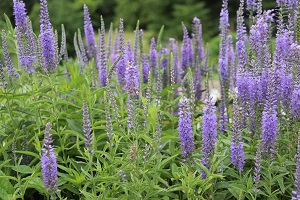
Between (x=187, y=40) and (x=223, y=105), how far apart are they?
124 centimetres

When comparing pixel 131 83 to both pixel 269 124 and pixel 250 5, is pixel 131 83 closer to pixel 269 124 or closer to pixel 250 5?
pixel 269 124

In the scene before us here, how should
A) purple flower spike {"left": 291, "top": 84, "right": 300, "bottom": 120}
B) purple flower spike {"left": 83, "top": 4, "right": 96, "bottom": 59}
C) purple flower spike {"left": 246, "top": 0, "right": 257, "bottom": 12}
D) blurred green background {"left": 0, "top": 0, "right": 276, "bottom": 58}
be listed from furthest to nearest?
blurred green background {"left": 0, "top": 0, "right": 276, "bottom": 58}
purple flower spike {"left": 83, "top": 4, "right": 96, "bottom": 59}
purple flower spike {"left": 246, "top": 0, "right": 257, "bottom": 12}
purple flower spike {"left": 291, "top": 84, "right": 300, "bottom": 120}

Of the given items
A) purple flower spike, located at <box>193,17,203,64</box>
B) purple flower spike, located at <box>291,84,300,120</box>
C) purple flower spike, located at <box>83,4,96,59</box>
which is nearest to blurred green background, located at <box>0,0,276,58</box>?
purple flower spike, located at <box>193,17,203,64</box>

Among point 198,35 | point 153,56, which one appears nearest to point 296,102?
point 153,56

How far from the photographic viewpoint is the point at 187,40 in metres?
5.06

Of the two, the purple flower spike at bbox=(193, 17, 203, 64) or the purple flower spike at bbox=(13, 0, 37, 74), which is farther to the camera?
the purple flower spike at bbox=(193, 17, 203, 64)

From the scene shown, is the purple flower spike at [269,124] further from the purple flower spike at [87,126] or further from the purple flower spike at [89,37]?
the purple flower spike at [89,37]

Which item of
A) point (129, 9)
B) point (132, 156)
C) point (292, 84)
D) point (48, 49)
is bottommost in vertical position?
point (132, 156)

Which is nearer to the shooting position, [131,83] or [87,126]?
[87,126]

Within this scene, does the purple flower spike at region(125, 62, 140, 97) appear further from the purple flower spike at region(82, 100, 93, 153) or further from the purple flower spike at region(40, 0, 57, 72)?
the purple flower spike at region(40, 0, 57, 72)

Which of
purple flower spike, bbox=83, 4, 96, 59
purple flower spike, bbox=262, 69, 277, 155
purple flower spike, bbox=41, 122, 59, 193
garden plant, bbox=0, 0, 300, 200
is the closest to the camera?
purple flower spike, bbox=41, 122, 59, 193

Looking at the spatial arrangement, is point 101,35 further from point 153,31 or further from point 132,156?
point 153,31

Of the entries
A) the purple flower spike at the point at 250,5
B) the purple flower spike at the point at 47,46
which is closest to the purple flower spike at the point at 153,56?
the purple flower spike at the point at 250,5

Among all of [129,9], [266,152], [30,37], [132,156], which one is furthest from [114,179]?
[129,9]
